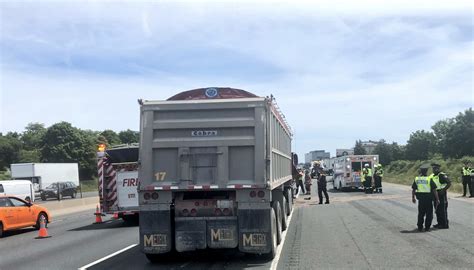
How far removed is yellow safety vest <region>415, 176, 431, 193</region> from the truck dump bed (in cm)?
524

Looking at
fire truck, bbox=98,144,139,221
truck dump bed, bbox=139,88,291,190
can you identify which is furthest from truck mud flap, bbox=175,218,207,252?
fire truck, bbox=98,144,139,221

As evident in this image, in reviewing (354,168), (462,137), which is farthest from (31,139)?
(354,168)

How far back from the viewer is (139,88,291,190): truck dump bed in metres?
9.67

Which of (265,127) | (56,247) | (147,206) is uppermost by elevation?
(265,127)

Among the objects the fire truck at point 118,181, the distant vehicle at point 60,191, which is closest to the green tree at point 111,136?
the distant vehicle at point 60,191

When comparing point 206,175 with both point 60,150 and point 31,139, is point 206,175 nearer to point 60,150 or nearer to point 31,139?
point 60,150

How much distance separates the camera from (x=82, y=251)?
482 inches

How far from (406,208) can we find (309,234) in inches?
321

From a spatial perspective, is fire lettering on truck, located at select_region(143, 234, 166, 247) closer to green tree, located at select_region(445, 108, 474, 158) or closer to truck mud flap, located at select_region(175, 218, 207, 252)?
truck mud flap, located at select_region(175, 218, 207, 252)

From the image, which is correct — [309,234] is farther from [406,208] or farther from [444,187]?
[406,208]

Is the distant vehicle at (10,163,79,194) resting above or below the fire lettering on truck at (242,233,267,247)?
above

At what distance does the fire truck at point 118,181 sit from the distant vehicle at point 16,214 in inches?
115

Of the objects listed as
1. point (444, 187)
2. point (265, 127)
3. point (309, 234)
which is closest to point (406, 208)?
point (444, 187)

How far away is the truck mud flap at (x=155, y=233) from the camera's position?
965 cm
